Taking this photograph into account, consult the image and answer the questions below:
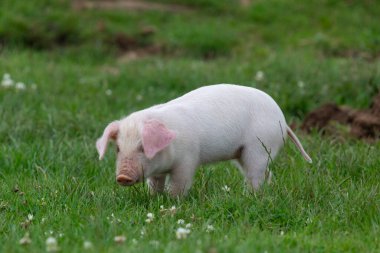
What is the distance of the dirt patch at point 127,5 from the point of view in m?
14.7

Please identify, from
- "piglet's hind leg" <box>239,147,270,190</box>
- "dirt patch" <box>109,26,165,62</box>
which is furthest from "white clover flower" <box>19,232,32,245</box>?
"dirt patch" <box>109,26,165,62</box>

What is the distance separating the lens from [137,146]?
522cm

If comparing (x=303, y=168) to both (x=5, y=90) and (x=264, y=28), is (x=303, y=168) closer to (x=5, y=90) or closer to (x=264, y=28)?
(x=5, y=90)

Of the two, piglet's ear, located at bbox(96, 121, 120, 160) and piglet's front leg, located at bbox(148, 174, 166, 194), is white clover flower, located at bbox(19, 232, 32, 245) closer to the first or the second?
piglet's ear, located at bbox(96, 121, 120, 160)

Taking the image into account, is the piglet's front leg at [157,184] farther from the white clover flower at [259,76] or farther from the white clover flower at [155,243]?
the white clover flower at [259,76]

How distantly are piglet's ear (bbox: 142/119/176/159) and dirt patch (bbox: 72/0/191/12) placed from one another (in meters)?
9.68

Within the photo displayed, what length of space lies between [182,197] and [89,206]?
598 mm

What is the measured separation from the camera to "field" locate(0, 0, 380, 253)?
468 centimetres

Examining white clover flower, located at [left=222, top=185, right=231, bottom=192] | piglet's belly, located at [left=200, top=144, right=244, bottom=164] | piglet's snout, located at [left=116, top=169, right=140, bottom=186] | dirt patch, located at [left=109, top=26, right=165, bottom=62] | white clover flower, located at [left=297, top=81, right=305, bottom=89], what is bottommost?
dirt patch, located at [left=109, top=26, right=165, bottom=62]

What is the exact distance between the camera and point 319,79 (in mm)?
9836

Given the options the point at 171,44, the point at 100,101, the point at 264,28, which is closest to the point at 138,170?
the point at 100,101

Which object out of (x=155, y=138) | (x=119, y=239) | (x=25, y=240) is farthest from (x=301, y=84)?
(x=25, y=240)

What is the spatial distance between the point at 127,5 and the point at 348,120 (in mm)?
7750

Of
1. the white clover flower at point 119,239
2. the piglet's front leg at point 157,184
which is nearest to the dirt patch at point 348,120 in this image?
the piglet's front leg at point 157,184
